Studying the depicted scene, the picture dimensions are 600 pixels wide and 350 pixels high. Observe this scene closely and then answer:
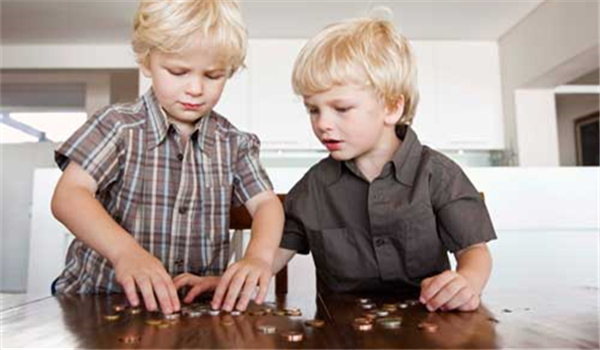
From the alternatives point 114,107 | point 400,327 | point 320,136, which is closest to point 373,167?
point 320,136

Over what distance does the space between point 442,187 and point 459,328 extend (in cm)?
48

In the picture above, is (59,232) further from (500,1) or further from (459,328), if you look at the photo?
(500,1)

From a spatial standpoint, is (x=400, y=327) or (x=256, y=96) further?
(x=256, y=96)

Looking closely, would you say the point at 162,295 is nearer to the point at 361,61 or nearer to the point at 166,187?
the point at 166,187

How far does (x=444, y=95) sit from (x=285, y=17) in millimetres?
1308

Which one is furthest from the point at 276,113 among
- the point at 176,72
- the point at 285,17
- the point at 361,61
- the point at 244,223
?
the point at 176,72

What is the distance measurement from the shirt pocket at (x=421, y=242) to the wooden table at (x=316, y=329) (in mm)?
282

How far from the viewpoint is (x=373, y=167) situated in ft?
3.52

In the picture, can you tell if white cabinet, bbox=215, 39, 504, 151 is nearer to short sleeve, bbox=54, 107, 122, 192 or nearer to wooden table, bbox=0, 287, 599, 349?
short sleeve, bbox=54, 107, 122, 192

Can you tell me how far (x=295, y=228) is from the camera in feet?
3.50

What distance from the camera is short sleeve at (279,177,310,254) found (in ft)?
3.48

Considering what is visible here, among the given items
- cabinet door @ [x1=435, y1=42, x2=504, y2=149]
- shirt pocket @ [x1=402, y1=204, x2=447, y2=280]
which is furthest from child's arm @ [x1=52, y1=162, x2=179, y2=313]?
cabinet door @ [x1=435, y1=42, x2=504, y2=149]

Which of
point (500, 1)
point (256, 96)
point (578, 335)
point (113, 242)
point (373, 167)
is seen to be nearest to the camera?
point (578, 335)

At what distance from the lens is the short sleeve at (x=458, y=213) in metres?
0.91
